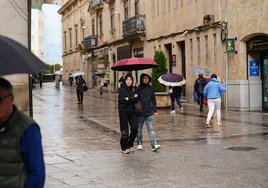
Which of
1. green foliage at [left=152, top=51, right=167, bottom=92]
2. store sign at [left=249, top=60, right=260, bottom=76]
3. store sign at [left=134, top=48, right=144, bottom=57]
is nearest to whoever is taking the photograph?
store sign at [left=249, top=60, right=260, bottom=76]

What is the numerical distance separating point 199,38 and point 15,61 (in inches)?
869

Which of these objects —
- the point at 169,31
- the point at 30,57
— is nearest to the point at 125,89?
the point at 30,57

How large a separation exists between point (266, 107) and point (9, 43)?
18.1 meters

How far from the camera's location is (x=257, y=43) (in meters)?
19.6

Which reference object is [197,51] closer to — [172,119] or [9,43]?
[172,119]

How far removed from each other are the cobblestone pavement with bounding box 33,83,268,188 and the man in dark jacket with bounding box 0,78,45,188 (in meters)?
3.98

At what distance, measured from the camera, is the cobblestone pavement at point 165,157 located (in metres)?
7.25

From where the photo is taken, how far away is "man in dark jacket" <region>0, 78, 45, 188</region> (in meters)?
3.00

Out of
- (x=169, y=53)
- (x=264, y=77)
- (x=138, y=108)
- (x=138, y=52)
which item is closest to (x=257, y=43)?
(x=264, y=77)

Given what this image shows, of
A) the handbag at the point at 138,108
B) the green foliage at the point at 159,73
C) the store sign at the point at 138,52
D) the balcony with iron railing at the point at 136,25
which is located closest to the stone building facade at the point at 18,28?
the handbag at the point at 138,108

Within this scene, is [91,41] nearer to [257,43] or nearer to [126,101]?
[257,43]

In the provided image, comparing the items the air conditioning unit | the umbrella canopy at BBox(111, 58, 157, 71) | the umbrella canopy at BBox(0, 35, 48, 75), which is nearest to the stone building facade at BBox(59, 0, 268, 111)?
the air conditioning unit

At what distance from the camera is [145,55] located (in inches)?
1298

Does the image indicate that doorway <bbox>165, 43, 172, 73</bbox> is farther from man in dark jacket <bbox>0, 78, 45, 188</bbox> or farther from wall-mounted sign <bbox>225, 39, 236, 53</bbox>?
man in dark jacket <bbox>0, 78, 45, 188</bbox>
